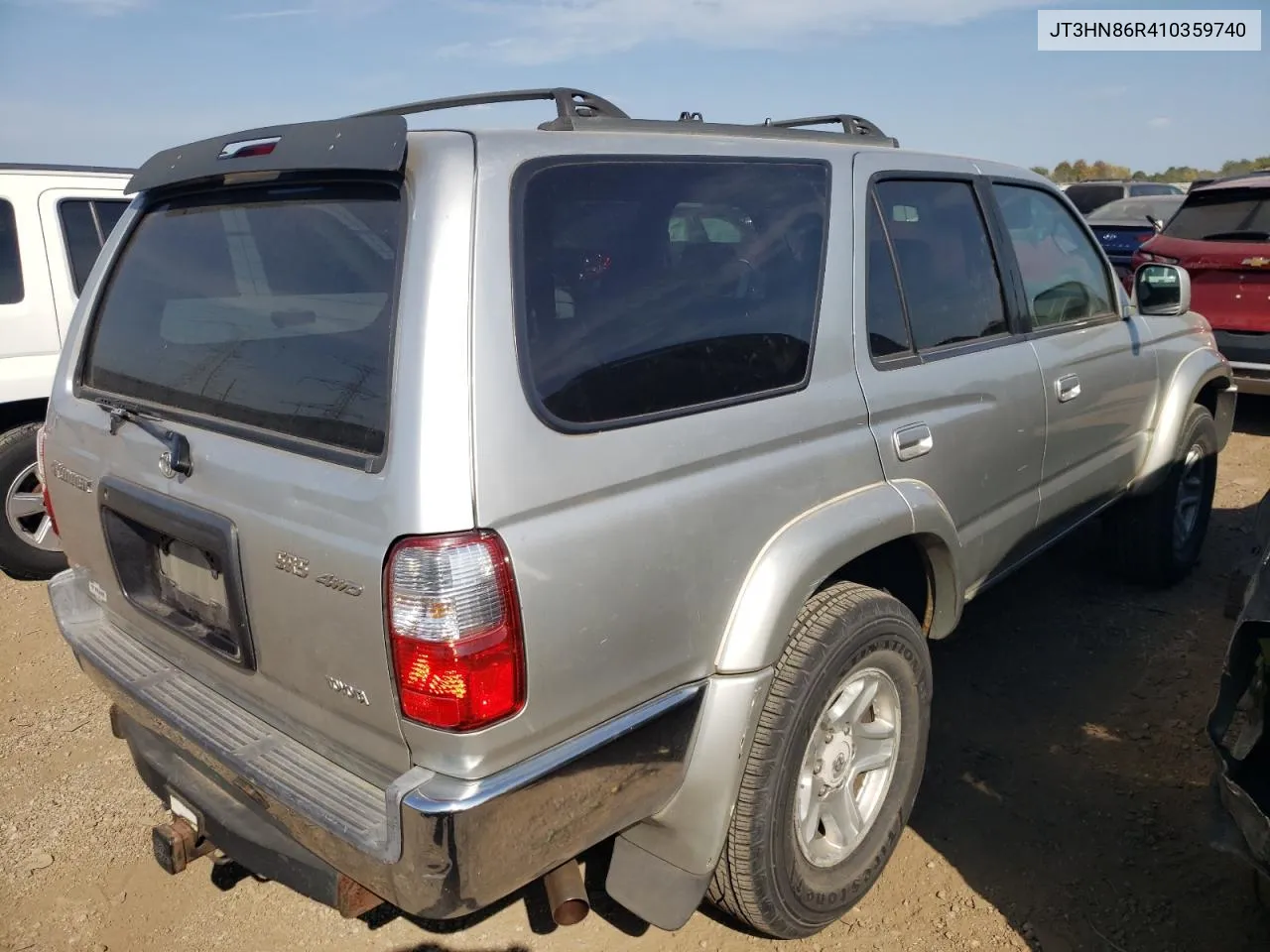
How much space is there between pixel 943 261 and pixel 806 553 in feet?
4.18

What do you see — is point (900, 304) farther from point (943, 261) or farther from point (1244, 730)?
point (1244, 730)

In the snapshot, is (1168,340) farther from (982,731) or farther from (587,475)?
(587,475)

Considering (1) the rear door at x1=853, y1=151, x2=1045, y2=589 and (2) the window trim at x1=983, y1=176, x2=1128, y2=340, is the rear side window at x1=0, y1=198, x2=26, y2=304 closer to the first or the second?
(1) the rear door at x1=853, y1=151, x2=1045, y2=589

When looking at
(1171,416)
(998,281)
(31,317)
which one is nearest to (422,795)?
(998,281)

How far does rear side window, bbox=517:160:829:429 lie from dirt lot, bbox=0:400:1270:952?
1.50 metres

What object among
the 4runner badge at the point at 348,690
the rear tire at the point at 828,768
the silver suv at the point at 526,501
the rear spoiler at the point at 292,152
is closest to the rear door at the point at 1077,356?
the silver suv at the point at 526,501

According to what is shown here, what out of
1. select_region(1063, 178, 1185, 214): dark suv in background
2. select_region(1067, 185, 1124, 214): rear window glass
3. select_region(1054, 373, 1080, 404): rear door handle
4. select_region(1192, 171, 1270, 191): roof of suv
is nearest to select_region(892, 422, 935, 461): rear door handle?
select_region(1054, 373, 1080, 404): rear door handle

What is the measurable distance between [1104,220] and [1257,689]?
11442 mm

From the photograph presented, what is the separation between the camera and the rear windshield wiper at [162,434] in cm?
195

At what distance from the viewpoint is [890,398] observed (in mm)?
2467

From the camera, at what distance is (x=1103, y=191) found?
15.9 meters

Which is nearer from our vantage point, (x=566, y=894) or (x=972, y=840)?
(x=566, y=894)

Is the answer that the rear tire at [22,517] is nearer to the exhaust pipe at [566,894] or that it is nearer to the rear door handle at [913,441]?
the exhaust pipe at [566,894]

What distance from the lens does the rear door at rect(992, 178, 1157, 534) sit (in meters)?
3.25
